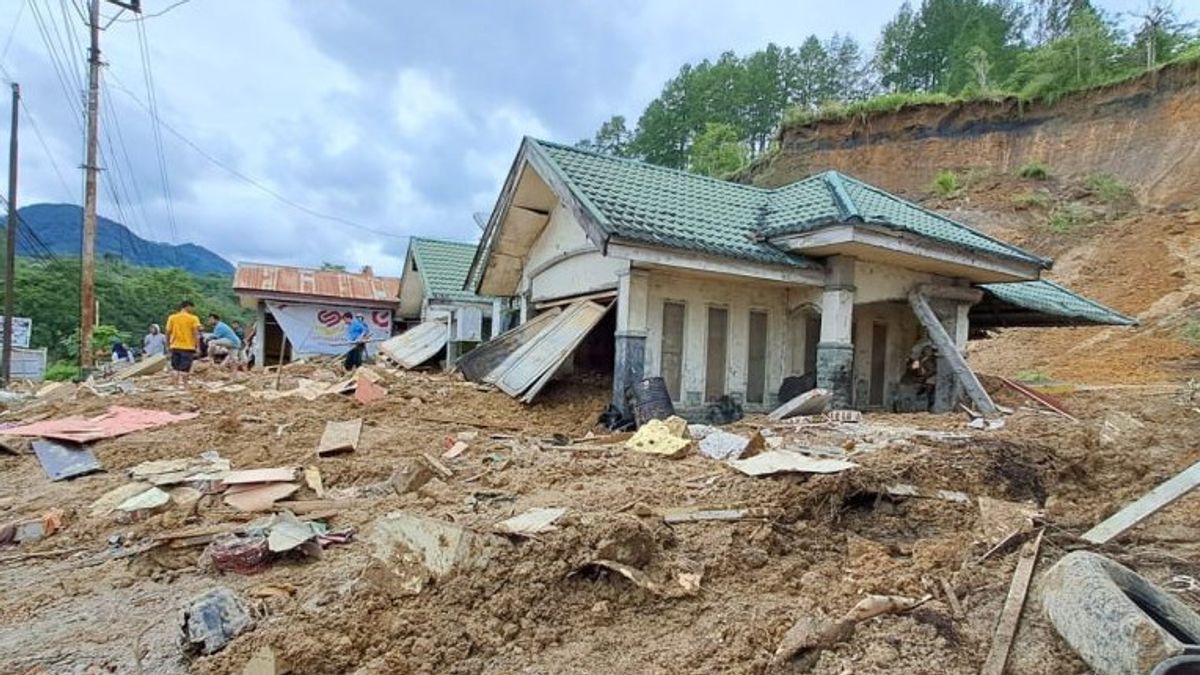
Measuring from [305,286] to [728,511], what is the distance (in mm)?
20574

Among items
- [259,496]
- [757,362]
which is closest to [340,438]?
[259,496]

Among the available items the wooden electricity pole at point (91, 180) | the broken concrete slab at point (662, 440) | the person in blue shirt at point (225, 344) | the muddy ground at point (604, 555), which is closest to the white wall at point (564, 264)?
the broken concrete slab at point (662, 440)

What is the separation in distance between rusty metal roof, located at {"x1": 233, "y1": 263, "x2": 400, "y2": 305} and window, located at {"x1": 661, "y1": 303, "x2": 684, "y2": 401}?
1558 centimetres

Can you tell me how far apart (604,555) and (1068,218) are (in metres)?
28.9

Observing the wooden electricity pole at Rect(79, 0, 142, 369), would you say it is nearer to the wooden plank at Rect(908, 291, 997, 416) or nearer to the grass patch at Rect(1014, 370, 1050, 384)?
the wooden plank at Rect(908, 291, 997, 416)

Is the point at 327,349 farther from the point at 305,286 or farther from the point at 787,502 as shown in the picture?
the point at 787,502

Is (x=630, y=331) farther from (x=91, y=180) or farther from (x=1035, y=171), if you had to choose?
(x=1035, y=171)

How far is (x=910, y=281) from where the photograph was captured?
11148mm

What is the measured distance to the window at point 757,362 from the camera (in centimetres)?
1060

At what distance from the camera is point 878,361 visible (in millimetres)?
12398

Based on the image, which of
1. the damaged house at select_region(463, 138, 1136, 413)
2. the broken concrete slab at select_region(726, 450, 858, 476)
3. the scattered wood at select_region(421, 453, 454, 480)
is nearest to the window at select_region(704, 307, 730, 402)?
the damaged house at select_region(463, 138, 1136, 413)

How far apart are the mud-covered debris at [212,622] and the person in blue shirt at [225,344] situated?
1304cm

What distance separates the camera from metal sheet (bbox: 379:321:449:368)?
51.4 ft

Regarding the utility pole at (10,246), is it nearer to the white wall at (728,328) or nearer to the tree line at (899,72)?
the white wall at (728,328)
